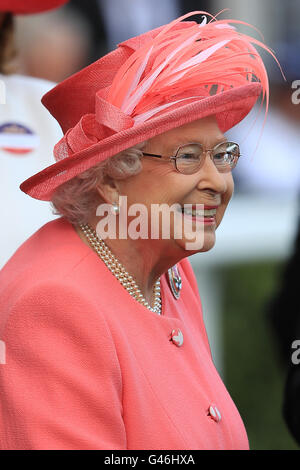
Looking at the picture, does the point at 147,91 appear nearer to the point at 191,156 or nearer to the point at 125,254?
the point at 191,156

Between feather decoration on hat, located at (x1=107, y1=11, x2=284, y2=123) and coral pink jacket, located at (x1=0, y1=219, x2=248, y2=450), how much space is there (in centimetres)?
43

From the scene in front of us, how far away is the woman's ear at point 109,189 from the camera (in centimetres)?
213

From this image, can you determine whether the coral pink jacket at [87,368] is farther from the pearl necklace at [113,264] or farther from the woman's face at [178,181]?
the woman's face at [178,181]

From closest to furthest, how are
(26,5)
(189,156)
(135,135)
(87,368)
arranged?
1. (87,368)
2. (135,135)
3. (189,156)
4. (26,5)

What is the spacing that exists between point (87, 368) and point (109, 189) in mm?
527

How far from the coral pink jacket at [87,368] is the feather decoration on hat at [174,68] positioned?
0.43 meters

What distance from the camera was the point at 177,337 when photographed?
7.20 feet

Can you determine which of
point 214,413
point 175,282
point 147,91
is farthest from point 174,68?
point 214,413

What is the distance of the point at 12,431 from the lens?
1854 millimetres

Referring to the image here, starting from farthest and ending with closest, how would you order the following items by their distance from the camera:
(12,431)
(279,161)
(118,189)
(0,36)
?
(279,161) → (0,36) → (118,189) → (12,431)

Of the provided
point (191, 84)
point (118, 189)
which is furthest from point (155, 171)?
point (191, 84)

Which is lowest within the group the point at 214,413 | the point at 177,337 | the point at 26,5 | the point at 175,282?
the point at 214,413

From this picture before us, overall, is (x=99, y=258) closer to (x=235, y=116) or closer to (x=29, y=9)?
(x=235, y=116)
